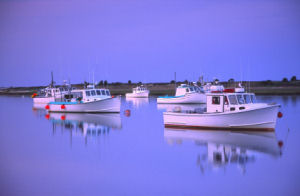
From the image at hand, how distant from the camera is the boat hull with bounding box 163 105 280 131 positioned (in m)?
19.4

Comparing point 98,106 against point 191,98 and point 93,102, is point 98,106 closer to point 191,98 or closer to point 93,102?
point 93,102

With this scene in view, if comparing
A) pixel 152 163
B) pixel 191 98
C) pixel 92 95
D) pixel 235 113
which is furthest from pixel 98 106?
pixel 152 163

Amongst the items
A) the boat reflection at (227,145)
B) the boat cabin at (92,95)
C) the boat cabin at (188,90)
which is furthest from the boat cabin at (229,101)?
the boat cabin at (188,90)

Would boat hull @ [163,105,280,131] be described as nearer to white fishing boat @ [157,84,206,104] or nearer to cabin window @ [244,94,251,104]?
cabin window @ [244,94,251,104]

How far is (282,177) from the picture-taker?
39.2ft

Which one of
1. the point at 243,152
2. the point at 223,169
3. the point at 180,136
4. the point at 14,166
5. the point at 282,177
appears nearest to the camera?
the point at 282,177

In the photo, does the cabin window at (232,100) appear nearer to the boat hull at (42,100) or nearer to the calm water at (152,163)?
the calm water at (152,163)

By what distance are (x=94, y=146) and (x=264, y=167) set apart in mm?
9518

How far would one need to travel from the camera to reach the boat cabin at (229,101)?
20016 mm

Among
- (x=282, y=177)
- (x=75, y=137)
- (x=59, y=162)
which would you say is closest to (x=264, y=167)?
(x=282, y=177)

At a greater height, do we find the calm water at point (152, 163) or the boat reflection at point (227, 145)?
the boat reflection at point (227, 145)

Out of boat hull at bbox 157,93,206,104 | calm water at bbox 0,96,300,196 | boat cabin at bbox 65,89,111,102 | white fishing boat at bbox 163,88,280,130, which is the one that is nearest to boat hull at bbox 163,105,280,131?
white fishing boat at bbox 163,88,280,130

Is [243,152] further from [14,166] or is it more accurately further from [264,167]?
[14,166]

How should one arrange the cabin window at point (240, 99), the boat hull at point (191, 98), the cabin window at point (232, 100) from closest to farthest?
the cabin window at point (232, 100) → the cabin window at point (240, 99) → the boat hull at point (191, 98)
